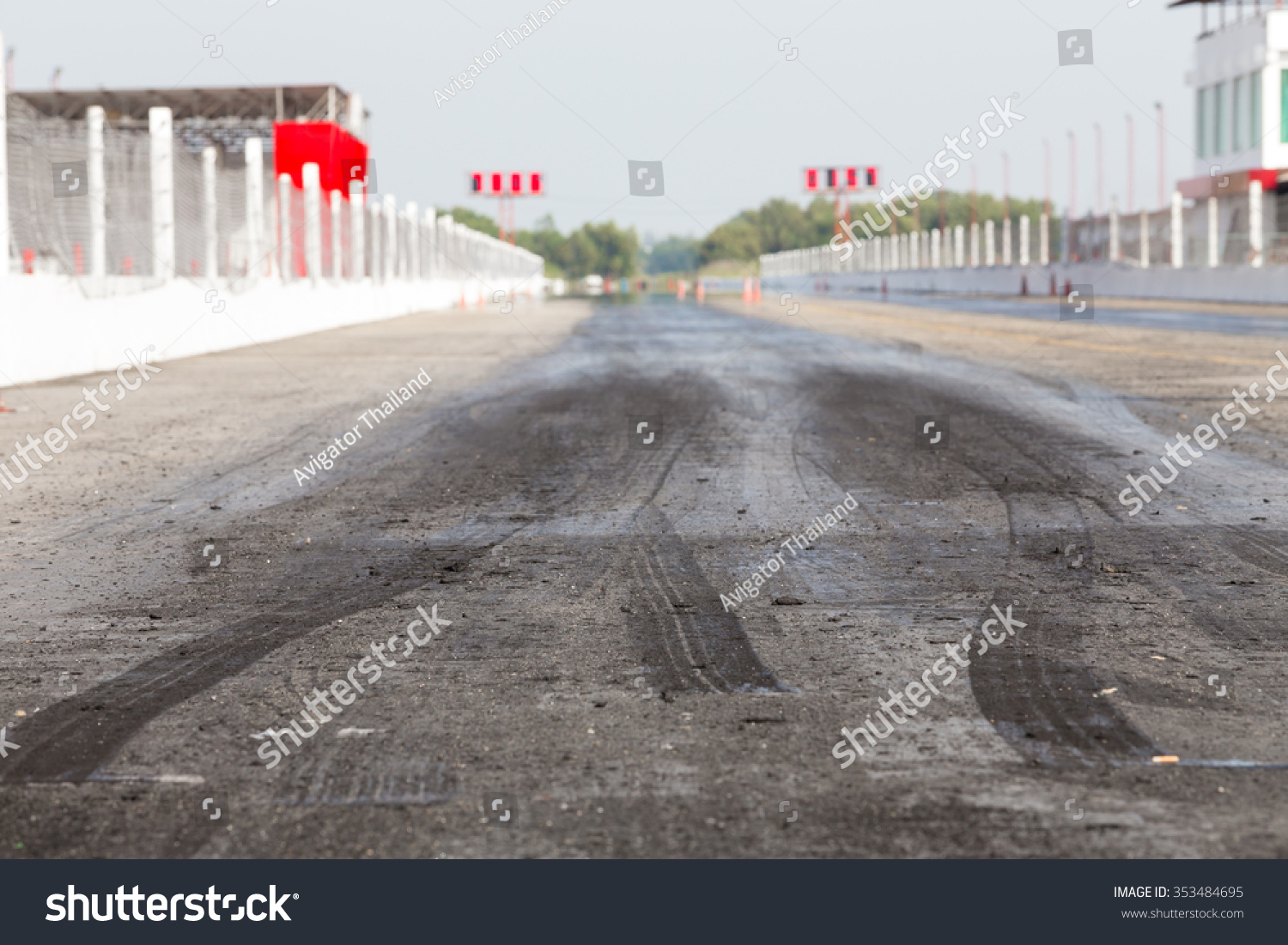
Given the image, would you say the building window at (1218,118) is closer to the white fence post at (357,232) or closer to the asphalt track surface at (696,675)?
the white fence post at (357,232)

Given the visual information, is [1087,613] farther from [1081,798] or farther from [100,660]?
→ [100,660]

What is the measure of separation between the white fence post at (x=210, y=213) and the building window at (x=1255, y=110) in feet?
161

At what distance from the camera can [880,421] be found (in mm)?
12562

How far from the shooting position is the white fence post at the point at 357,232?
3978 cm

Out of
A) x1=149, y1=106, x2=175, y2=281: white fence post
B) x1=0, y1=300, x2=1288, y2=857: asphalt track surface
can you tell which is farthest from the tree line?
x1=0, y1=300, x2=1288, y2=857: asphalt track surface

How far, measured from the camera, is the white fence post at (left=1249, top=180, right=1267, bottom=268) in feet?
144

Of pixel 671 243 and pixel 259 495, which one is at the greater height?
pixel 671 243

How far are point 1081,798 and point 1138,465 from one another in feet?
21.7

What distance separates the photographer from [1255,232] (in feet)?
145

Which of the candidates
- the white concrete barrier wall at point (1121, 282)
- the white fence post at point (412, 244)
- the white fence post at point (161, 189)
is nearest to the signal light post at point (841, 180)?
the white concrete barrier wall at point (1121, 282)

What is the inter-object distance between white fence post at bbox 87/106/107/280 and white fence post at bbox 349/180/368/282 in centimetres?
1988

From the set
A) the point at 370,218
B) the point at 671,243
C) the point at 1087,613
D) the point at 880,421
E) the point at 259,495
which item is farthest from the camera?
the point at 671,243
